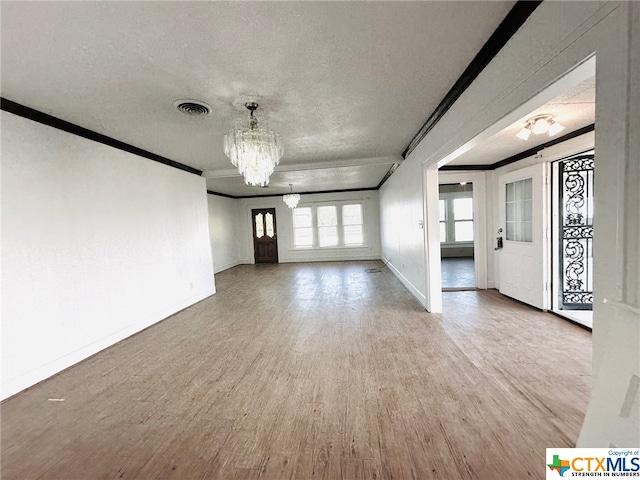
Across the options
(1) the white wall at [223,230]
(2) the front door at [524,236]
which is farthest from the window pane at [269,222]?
(2) the front door at [524,236]

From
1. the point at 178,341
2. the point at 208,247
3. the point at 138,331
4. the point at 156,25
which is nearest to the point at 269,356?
the point at 178,341

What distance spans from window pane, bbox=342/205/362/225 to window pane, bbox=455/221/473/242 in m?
3.55

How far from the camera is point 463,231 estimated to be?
980cm

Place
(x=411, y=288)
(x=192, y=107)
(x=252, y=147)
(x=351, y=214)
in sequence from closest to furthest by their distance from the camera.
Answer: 1. (x=252, y=147)
2. (x=192, y=107)
3. (x=411, y=288)
4. (x=351, y=214)

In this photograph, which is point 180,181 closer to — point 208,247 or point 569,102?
point 208,247

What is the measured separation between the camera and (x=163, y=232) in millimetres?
4297

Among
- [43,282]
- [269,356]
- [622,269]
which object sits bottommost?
[269,356]

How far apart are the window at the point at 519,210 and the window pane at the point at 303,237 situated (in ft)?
20.5

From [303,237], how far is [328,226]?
0.99 m

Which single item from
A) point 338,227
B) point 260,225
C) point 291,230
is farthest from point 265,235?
point 338,227

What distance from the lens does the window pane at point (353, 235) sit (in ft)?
31.4

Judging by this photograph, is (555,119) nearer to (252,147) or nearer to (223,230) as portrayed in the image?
(252,147)

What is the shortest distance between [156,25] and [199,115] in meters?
1.27

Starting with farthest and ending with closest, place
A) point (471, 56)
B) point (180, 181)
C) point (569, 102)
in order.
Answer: point (180, 181) < point (569, 102) < point (471, 56)
